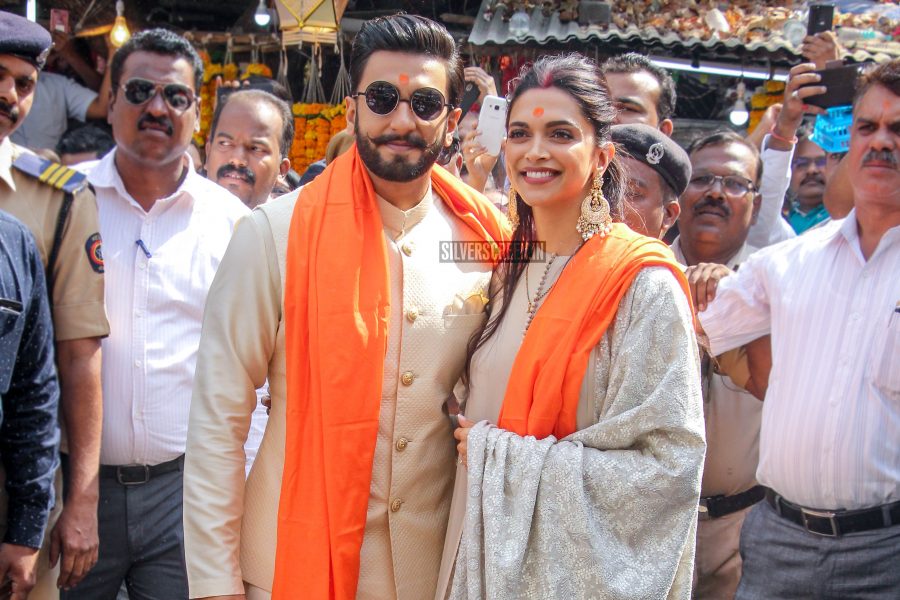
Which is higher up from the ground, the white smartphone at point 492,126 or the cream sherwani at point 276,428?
the white smartphone at point 492,126

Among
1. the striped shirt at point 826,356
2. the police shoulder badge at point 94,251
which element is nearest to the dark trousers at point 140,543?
the police shoulder badge at point 94,251

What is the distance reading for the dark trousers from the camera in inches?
112

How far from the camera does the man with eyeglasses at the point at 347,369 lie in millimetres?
2145

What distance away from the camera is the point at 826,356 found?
268cm

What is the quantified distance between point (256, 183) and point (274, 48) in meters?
4.45

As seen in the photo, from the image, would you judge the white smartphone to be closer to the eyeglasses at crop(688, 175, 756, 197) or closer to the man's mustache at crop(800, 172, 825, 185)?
the eyeglasses at crop(688, 175, 756, 197)

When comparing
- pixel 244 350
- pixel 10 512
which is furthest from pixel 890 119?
pixel 10 512

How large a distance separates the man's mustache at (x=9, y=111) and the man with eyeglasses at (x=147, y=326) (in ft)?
1.46

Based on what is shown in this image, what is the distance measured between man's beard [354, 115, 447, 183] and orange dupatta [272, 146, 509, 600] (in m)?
0.16

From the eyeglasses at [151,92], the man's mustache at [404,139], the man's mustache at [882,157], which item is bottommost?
the man's mustache at [882,157]

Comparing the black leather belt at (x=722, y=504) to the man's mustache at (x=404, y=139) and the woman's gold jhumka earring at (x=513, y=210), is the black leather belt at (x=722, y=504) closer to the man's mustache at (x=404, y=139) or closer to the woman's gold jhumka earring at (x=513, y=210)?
the woman's gold jhumka earring at (x=513, y=210)

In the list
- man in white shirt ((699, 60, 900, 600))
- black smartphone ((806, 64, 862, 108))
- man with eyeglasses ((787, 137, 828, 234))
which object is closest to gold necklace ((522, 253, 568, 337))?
man in white shirt ((699, 60, 900, 600))

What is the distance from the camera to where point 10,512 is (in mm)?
2465

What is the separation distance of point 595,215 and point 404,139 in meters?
0.54
